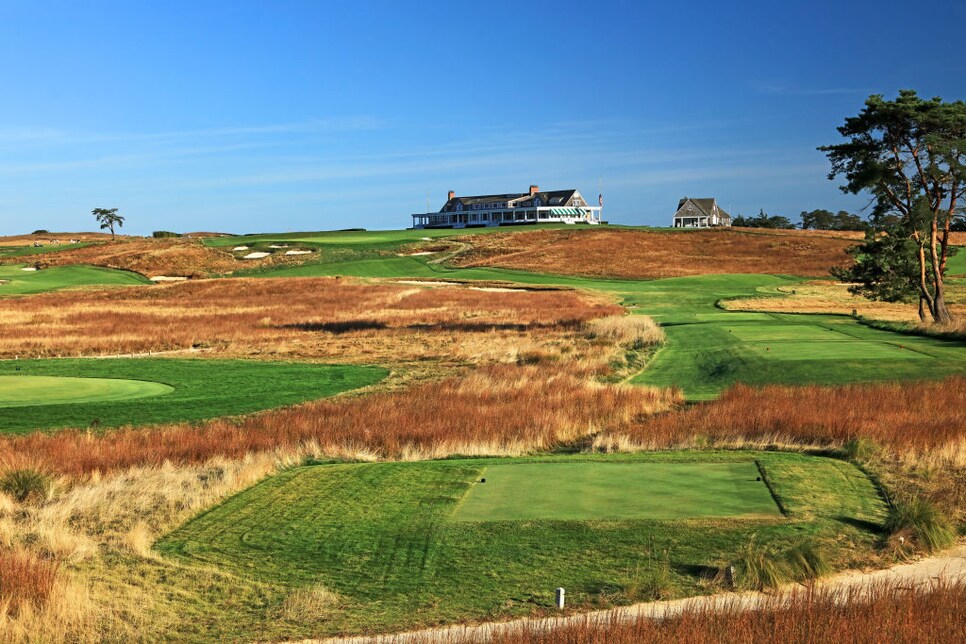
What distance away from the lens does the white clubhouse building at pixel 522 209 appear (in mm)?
156625

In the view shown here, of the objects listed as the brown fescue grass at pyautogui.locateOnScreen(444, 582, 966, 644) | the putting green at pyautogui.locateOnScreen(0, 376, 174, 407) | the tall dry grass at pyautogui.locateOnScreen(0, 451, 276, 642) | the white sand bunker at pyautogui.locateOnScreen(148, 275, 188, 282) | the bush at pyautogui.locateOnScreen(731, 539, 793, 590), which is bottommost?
the putting green at pyautogui.locateOnScreen(0, 376, 174, 407)

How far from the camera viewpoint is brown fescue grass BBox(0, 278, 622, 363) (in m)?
35.2

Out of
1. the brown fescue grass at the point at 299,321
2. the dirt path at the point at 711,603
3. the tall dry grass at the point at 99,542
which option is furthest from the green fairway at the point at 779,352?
the dirt path at the point at 711,603

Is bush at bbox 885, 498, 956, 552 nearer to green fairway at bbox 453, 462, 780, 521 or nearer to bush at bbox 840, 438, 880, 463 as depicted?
green fairway at bbox 453, 462, 780, 521

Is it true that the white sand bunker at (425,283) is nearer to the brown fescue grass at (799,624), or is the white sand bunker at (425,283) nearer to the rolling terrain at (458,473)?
the rolling terrain at (458,473)

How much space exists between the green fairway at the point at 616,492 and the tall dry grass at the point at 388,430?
256 centimetres

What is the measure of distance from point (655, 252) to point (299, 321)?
59994 millimetres

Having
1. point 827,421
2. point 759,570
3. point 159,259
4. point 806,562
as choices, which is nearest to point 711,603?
point 759,570

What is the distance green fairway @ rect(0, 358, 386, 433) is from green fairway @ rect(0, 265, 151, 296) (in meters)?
48.1

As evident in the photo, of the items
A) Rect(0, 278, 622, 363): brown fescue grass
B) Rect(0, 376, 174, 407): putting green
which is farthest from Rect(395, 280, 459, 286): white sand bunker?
Rect(0, 376, 174, 407): putting green

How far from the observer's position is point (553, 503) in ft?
38.0

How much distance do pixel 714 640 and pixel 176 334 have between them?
35240 millimetres

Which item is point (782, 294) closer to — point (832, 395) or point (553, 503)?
point (832, 395)

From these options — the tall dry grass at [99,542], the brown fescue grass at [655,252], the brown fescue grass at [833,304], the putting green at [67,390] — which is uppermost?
the brown fescue grass at [655,252]
